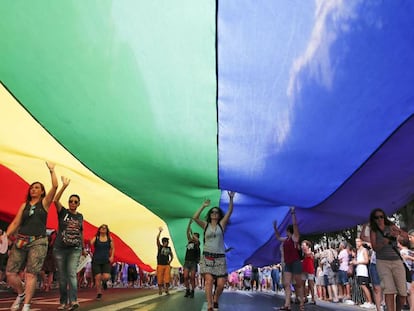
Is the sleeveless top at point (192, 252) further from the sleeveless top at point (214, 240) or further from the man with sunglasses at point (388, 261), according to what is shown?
the man with sunglasses at point (388, 261)

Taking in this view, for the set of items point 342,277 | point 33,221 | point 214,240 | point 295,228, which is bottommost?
point 33,221

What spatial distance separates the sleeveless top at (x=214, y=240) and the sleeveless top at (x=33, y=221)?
226 cm

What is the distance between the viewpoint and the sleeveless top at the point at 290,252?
8.10 meters

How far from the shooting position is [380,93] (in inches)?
180

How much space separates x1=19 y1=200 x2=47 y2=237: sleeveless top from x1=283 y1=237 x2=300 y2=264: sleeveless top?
4.42 metres

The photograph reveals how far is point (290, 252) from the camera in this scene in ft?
26.8

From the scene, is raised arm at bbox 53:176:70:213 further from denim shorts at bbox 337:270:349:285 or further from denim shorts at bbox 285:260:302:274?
denim shorts at bbox 337:270:349:285

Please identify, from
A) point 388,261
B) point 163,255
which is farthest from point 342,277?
point 388,261

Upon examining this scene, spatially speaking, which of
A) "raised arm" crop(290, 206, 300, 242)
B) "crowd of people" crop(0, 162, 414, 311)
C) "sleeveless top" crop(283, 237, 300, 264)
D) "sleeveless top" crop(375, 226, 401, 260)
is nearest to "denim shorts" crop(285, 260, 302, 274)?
"crowd of people" crop(0, 162, 414, 311)

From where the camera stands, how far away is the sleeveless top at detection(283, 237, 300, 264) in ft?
26.6

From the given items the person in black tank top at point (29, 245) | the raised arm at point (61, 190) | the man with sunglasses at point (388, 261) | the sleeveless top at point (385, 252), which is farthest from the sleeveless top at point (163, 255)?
the sleeveless top at point (385, 252)

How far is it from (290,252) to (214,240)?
2.24 meters

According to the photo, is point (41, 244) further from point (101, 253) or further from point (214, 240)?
point (101, 253)

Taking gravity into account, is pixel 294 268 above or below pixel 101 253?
below
